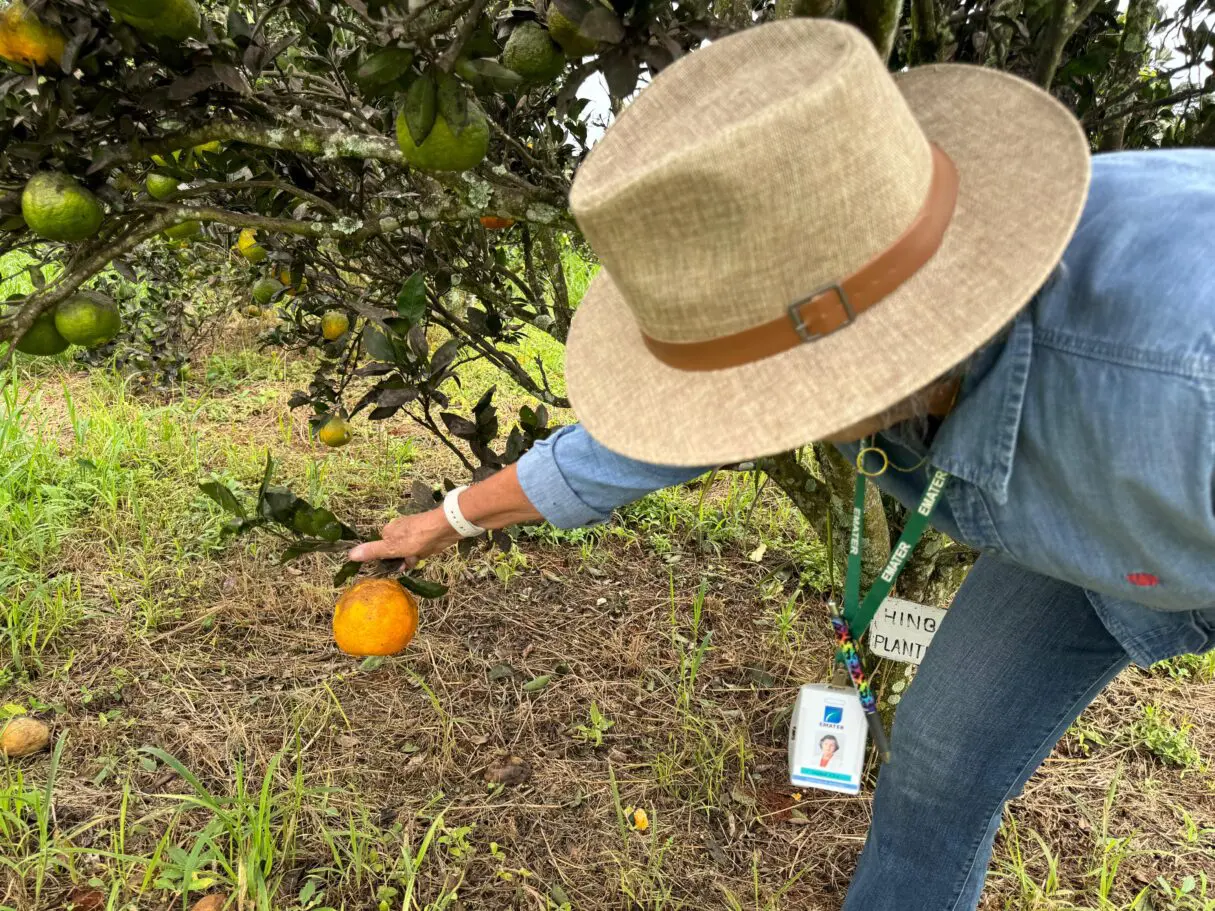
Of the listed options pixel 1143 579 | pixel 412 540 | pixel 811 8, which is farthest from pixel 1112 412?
pixel 412 540

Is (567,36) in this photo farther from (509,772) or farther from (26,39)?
(509,772)

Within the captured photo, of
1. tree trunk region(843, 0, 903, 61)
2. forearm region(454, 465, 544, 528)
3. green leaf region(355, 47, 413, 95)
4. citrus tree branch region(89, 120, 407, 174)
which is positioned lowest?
forearm region(454, 465, 544, 528)

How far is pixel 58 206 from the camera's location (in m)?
1.32

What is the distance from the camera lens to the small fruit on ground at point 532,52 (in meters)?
1.20

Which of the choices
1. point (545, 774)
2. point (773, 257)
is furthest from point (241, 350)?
point (773, 257)

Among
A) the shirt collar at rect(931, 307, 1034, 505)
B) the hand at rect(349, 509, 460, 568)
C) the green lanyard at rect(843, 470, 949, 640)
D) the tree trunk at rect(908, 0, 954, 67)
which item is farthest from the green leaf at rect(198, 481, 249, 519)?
the tree trunk at rect(908, 0, 954, 67)

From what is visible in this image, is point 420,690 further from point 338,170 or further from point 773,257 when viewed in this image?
point 773,257

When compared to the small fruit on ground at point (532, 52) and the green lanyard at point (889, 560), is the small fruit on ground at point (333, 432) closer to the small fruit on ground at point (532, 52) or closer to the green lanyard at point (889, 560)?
the small fruit on ground at point (532, 52)

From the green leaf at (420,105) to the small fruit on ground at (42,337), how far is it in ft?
2.77

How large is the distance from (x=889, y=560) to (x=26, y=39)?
4.64ft

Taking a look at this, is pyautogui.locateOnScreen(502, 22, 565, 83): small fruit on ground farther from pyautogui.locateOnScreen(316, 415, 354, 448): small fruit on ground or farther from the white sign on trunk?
pyautogui.locateOnScreen(316, 415, 354, 448): small fruit on ground

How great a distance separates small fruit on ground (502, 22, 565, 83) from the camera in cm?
120

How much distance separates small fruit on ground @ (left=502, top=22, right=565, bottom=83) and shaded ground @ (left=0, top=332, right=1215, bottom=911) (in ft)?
4.60

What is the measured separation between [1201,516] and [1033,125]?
43 cm
